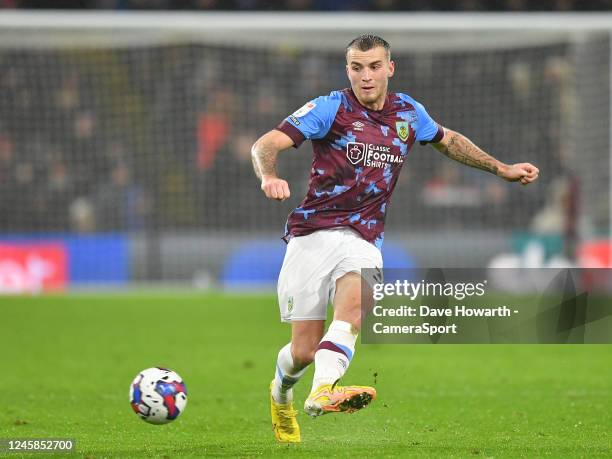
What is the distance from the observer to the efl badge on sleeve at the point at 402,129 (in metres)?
6.77

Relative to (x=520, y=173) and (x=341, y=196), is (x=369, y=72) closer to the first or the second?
(x=341, y=196)

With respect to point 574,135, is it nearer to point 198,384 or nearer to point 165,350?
point 165,350

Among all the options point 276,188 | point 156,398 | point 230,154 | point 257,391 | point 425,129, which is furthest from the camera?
Result: point 230,154

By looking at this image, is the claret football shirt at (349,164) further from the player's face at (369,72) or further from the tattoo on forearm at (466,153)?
the tattoo on forearm at (466,153)

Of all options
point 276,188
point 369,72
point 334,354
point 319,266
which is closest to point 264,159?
point 276,188

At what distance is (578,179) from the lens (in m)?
18.9

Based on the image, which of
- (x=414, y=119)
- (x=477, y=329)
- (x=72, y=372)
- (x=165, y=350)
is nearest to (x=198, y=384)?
(x=72, y=372)

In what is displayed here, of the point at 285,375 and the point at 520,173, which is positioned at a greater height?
the point at 520,173

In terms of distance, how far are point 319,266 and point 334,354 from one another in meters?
0.59

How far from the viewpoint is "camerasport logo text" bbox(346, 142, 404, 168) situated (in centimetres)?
660

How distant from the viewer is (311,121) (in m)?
6.47

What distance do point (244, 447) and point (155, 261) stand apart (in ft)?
46.5

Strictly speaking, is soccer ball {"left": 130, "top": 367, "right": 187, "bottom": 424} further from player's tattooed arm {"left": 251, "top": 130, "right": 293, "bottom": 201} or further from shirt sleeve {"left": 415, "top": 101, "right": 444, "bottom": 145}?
shirt sleeve {"left": 415, "top": 101, "right": 444, "bottom": 145}

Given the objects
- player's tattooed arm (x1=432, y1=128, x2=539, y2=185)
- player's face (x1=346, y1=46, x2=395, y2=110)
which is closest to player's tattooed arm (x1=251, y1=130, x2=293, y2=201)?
player's face (x1=346, y1=46, x2=395, y2=110)
